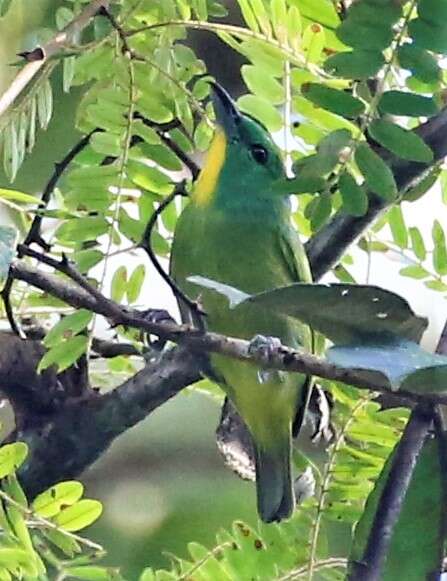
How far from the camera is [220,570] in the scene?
31.1 inches

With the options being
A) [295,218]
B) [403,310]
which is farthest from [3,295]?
Result: [295,218]

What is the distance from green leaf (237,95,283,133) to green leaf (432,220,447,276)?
14 cm

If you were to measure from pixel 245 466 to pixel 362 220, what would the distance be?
286mm

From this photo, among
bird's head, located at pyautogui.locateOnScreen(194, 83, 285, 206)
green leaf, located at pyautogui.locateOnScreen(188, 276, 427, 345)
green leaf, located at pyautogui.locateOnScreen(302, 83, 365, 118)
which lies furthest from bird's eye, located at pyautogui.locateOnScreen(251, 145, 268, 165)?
green leaf, located at pyautogui.locateOnScreen(188, 276, 427, 345)

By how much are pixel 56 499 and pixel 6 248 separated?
304 millimetres

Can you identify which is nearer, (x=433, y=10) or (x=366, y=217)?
(x=433, y=10)

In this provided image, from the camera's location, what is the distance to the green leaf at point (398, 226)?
92cm

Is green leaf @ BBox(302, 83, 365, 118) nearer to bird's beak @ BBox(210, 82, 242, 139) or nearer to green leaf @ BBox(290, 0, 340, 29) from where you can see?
green leaf @ BBox(290, 0, 340, 29)

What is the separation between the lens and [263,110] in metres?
0.88

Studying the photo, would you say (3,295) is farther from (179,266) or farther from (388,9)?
(179,266)

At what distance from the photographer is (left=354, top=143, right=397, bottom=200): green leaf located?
65 centimetres

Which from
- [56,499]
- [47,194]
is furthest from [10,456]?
[47,194]

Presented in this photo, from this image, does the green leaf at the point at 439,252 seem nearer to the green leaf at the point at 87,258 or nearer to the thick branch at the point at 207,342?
the green leaf at the point at 87,258

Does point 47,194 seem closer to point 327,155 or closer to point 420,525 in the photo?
point 327,155
